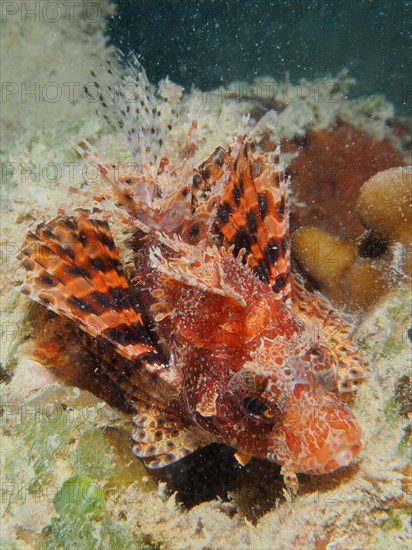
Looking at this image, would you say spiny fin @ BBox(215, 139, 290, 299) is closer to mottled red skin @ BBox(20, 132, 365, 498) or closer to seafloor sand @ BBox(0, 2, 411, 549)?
mottled red skin @ BBox(20, 132, 365, 498)

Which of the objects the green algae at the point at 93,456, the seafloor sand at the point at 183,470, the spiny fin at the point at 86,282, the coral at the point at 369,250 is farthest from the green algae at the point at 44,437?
the coral at the point at 369,250

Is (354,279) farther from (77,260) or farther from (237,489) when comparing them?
(77,260)

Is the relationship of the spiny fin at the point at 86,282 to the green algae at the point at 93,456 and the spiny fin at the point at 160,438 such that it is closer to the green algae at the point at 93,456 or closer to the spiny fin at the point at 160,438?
the spiny fin at the point at 160,438

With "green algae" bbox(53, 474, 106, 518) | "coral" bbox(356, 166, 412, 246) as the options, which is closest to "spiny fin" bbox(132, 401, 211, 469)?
"green algae" bbox(53, 474, 106, 518)

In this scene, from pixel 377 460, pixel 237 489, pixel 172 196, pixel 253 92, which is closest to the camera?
pixel 377 460

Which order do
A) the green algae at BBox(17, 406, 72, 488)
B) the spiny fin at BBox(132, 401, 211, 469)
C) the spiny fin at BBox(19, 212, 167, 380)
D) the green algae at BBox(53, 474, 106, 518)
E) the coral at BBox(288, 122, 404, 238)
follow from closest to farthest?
the green algae at BBox(53, 474, 106, 518), the green algae at BBox(17, 406, 72, 488), the spiny fin at BBox(132, 401, 211, 469), the spiny fin at BBox(19, 212, 167, 380), the coral at BBox(288, 122, 404, 238)

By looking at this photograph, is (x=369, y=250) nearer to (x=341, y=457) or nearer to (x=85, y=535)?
(x=341, y=457)

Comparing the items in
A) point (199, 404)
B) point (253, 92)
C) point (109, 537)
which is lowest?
point (109, 537)

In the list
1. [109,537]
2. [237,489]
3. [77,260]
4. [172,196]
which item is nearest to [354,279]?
[172,196]
